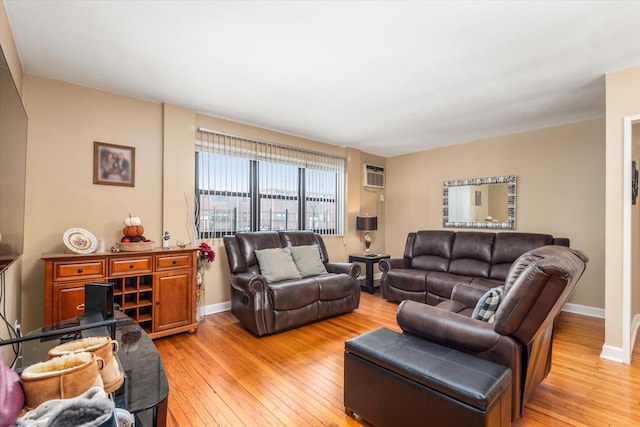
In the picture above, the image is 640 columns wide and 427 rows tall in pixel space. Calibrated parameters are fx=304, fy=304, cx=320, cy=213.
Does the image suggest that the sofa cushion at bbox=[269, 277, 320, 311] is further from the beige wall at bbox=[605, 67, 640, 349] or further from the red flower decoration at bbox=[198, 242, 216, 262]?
the beige wall at bbox=[605, 67, 640, 349]

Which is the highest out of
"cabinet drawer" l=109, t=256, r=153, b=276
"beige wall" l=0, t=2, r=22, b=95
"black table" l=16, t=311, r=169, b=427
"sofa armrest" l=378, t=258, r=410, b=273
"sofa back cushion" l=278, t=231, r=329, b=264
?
"beige wall" l=0, t=2, r=22, b=95

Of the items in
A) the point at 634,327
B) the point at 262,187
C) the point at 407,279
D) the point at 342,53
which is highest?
the point at 342,53

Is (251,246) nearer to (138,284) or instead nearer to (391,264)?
(138,284)

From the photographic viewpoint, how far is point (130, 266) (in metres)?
2.82

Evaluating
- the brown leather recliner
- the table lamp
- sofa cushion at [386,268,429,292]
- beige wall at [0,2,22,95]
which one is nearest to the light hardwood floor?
the brown leather recliner

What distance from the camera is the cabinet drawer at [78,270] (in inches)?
97.3

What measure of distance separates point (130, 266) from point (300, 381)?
1.86 m

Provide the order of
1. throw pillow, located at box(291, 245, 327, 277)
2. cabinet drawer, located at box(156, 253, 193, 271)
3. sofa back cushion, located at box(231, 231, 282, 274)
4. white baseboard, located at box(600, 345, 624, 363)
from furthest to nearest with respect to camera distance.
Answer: throw pillow, located at box(291, 245, 327, 277)
sofa back cushion, located at box(231, 231, 282, 274)
cabinet drawer, located at box(156, 253, 193, 271)
white baseboard, located at box(600, 345, 624, 363)

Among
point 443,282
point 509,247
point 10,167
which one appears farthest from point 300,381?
point 509,247

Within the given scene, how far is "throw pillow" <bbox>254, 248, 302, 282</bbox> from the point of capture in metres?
3.57

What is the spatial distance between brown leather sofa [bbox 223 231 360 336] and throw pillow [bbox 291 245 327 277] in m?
0.09

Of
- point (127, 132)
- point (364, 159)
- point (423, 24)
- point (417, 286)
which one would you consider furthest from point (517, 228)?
point (127, 132)

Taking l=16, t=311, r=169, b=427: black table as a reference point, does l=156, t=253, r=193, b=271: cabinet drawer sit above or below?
above

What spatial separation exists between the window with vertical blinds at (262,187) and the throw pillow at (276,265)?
0.67m
